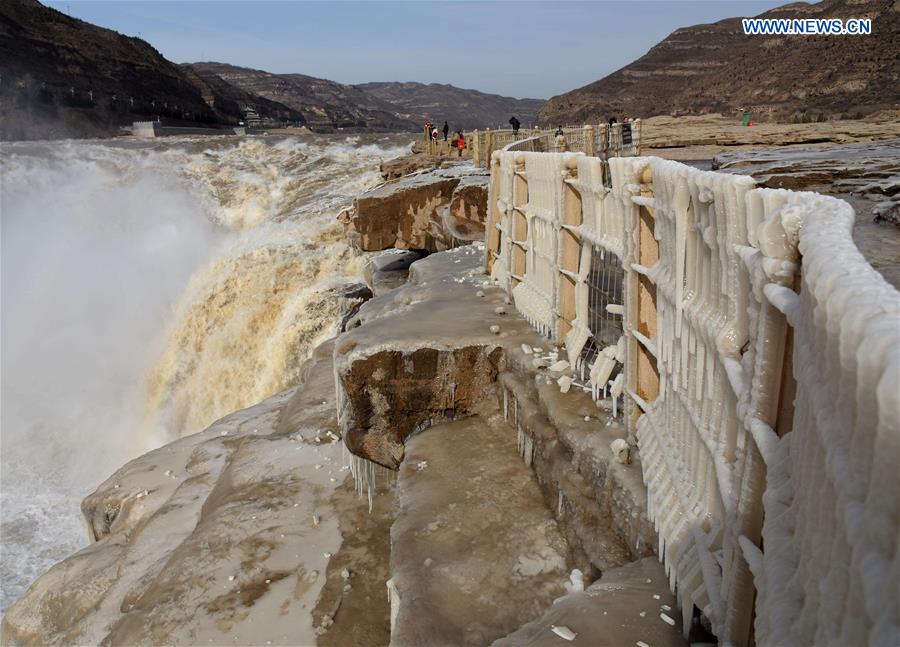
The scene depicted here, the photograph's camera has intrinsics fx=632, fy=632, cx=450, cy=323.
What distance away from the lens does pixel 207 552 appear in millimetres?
5492

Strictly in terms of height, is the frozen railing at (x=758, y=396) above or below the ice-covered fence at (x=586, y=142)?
below

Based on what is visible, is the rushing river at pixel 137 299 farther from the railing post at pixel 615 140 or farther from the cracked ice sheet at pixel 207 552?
the railing post at pixel 615 140

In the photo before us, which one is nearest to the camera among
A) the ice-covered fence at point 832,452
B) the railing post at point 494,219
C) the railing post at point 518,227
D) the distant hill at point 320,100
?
the ice-covered fence at point 832,452

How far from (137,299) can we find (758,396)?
65.6 ft

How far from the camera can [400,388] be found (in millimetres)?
5547

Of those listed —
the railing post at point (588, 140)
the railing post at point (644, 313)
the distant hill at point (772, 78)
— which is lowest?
the railing post at point (644, 313)

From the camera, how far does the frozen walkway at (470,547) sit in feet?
10.8

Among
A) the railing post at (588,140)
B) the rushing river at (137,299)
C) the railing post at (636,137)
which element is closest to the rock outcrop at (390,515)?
the rushing river at (137,299)

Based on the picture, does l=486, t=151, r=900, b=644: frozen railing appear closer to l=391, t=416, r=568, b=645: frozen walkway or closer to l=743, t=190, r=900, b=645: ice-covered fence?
l=743, t=190, r=900, b=645: ice-covered fence

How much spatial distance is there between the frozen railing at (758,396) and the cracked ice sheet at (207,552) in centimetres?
293

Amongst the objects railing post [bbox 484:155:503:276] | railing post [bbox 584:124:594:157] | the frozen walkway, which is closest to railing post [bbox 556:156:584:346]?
the frozen walkway

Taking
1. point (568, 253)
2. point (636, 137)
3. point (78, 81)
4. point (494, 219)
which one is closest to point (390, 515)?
point (568, 253)

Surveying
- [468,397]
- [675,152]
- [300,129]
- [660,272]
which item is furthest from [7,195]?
[300,129]

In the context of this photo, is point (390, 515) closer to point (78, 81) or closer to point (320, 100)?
point (78, 81)
